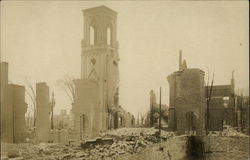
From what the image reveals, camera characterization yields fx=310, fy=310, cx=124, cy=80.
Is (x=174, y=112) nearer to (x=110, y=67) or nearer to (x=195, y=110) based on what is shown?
(x=195, y=110)

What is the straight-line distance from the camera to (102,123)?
28.0 m

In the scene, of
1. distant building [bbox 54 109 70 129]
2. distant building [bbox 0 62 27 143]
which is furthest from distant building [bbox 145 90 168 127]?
distant building [bbox 0 62 27 143]

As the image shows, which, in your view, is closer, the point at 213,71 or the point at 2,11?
the point at 2,11

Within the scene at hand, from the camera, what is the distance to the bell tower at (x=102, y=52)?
104 feet

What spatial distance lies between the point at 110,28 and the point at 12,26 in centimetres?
2383

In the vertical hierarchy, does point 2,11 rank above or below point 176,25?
below

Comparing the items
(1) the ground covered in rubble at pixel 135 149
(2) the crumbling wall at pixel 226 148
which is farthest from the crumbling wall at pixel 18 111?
(2) the crumbling wall at pixel 226 148

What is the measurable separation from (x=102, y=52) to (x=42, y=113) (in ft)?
58.2

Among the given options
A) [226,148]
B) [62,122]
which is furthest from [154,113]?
[226,148]

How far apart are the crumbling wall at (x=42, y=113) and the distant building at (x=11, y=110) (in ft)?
5.89

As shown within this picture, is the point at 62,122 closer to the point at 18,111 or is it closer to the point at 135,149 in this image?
the point at 18,111

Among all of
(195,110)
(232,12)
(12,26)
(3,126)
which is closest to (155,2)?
(232,12)

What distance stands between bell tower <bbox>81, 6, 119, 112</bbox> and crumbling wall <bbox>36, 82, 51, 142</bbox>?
15797 millimetres

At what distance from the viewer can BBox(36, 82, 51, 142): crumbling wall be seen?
15523 millimetres
